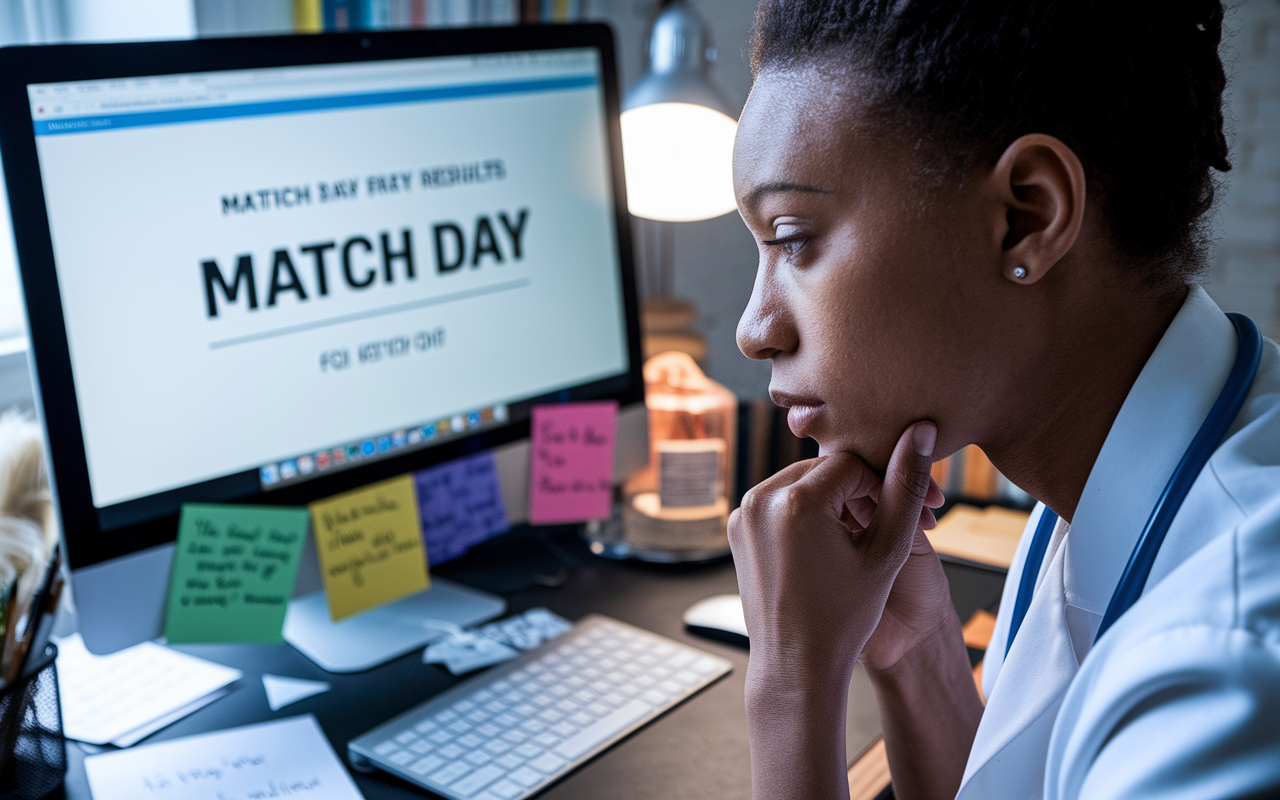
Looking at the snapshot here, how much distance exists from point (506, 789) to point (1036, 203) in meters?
0.50

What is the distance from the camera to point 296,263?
0.87 m

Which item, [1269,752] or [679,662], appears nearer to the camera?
[1269,752]

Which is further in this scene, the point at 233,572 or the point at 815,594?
the point at 233,572

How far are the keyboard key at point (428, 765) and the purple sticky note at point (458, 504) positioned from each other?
31 cm

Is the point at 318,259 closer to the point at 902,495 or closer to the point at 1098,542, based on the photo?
the point at 902,495

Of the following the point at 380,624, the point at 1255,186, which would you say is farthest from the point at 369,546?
the point at 1255,186

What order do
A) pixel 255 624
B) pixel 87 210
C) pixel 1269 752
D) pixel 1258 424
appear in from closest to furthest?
pixel 1269 752 < pixel 1258 424 < pixel 87 210 < pixel 255 624

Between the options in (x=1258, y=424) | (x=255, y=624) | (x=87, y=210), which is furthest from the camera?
(x=255, y=624)

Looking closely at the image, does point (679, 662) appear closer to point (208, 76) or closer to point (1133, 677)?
point (1133, 677)

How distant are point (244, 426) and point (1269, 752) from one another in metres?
0.73

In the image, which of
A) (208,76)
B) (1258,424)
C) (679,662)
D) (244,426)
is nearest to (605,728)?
(679,662)

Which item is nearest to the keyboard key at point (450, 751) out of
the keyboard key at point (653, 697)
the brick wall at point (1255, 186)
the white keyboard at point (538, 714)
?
the white keyboard at point (538, 714)

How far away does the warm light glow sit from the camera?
121cm

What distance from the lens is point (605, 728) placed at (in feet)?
2.56
